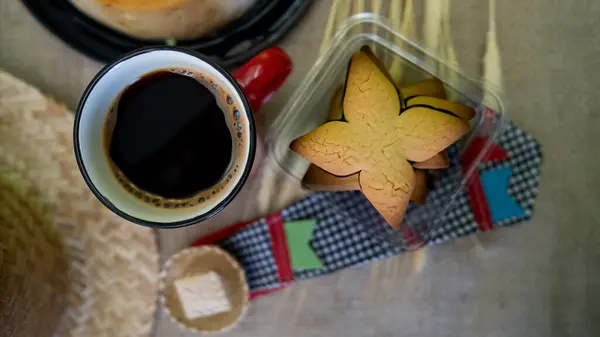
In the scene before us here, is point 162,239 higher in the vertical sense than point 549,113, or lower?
lower

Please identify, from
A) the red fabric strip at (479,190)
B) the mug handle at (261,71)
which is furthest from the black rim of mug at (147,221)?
the red fabric strip at (479,190)

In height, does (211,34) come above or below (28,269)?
above

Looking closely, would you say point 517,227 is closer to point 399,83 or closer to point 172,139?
point 399,83

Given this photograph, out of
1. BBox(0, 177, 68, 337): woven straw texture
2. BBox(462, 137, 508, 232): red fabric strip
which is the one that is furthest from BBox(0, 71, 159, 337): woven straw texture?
BBox(462, 137, 508, 232): red fabric strip

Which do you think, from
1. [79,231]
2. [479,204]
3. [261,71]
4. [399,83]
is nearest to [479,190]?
[479,204]

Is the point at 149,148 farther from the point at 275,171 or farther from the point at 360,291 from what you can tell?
the point at 360,291

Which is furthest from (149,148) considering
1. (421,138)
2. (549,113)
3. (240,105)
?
(549,113)

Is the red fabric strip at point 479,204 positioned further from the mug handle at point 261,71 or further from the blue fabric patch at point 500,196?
the mug handle at point 261,71
